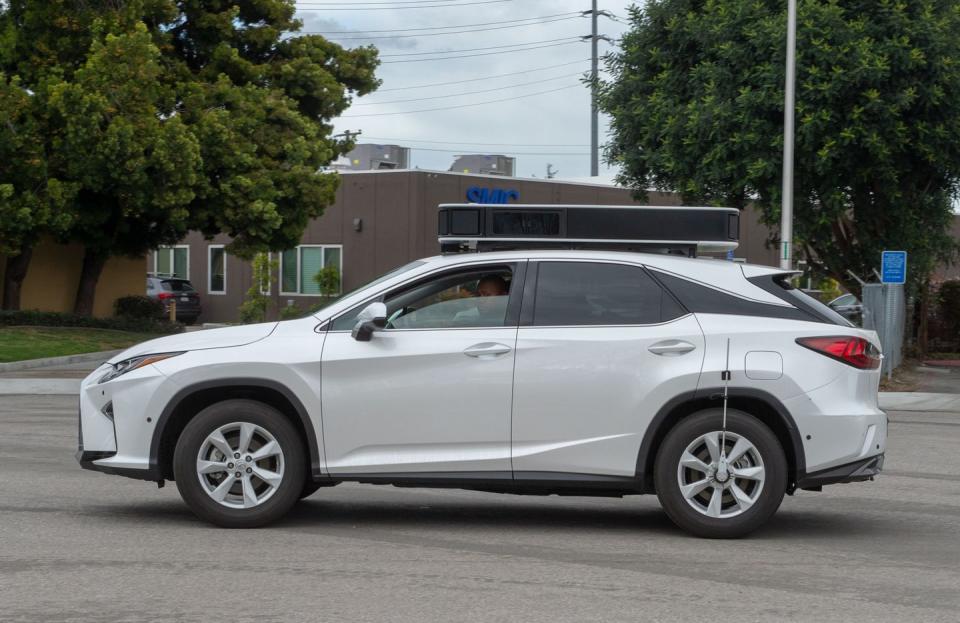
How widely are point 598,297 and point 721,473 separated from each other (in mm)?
1263

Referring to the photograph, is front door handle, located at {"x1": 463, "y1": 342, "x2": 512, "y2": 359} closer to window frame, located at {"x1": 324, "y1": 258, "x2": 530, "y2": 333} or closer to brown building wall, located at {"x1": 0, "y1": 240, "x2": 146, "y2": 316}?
window frame, located at {"x1": 324, "y1": 258, "x2": 530, "y2": 333}

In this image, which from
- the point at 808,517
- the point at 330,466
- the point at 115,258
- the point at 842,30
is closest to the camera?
the point at 330,466

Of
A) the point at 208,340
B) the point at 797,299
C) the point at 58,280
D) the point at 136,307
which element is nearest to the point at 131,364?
the point at 208,340

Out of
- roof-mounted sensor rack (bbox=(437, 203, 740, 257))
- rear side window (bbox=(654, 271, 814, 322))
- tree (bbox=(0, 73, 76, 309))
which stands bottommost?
rear side window (bbox=(654, 271, 814, 322))

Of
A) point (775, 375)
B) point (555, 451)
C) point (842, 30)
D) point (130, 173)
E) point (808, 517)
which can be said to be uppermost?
point (842, 30)

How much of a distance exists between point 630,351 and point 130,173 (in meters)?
22.7

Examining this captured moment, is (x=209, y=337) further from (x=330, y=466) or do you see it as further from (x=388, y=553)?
(x=388, y=553)

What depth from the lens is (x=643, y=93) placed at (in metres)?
26.2

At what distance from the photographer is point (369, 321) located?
7.62 metres

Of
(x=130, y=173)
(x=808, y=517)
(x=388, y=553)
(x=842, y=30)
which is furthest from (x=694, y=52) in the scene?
(x=388, y=553)

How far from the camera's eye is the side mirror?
7.57 meters

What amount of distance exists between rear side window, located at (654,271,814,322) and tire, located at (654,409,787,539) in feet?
2.06

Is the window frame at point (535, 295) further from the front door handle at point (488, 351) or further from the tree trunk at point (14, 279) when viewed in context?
the tree trunk at point (14, 279)

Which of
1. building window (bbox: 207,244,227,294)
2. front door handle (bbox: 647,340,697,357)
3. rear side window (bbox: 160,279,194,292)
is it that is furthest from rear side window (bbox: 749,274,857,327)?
building window (bbox: 207,244,227,294)
